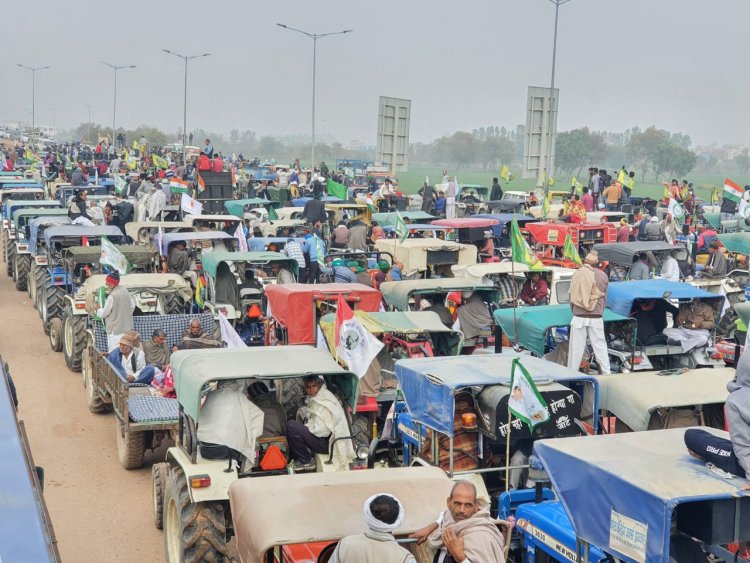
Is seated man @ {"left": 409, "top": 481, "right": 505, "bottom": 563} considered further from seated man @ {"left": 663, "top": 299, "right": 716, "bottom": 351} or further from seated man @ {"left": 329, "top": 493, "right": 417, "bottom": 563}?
seated man @ {"left": 663, "top": 299, "right": 716, "bottom": 351}

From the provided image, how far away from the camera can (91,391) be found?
14922mm

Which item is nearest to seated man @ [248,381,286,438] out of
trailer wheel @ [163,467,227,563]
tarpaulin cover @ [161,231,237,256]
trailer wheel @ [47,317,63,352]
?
trailer wheel @ [163,467,227,563]

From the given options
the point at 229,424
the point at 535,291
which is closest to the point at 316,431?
the point at 229,424

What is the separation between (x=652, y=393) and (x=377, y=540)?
14.8 feet

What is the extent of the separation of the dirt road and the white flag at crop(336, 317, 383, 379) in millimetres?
2549

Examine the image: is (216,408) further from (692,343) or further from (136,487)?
(692,343)

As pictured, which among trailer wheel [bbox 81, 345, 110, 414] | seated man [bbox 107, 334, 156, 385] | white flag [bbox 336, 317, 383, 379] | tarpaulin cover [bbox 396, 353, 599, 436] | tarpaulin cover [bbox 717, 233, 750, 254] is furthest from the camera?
tarpaulin cover [bbox 717, 233, 750, 254]

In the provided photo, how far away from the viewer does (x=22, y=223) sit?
26.0 meters

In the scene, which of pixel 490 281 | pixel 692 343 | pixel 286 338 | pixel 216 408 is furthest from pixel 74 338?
pixel 692 343

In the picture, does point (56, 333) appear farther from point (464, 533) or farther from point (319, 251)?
point (464, 533)

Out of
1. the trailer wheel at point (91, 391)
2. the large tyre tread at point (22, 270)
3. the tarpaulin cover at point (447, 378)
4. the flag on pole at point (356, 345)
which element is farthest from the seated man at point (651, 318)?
the large tyre tread at point (22, 270)

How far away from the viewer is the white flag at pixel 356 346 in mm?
11406

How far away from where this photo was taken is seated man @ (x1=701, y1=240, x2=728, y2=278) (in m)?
21.2

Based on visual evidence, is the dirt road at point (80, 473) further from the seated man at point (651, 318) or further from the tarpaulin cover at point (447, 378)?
the seated man at point (651, 318)
